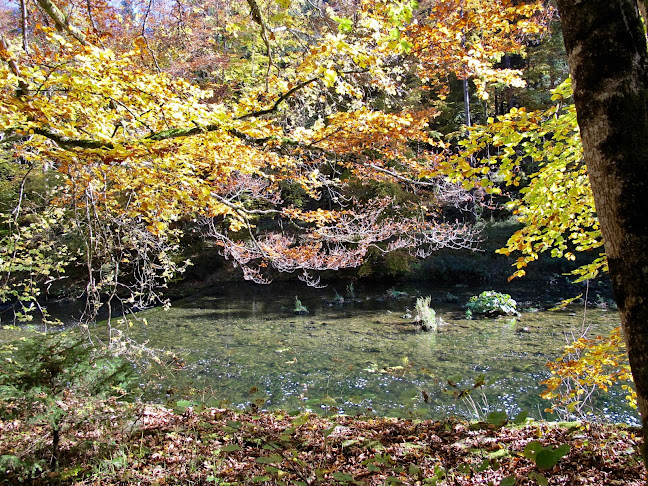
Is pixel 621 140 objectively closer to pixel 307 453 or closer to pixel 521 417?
pixel 521 417

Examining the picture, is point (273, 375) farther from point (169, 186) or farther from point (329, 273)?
point (329, 273)

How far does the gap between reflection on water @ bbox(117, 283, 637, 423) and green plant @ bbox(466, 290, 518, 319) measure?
0.32 metres

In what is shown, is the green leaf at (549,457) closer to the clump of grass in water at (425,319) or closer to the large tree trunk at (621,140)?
the large tree trunk at (621,140)

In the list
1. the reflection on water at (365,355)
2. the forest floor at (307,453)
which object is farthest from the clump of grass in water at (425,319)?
the forest floor at (307,453)

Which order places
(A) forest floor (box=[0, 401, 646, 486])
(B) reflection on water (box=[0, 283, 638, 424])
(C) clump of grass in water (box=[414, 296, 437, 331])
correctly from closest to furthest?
(A) forest floor (box=[0, 401, 646, 486]), (B) reflection on water (box=[0, 283, 638, 424]), (C) clump of grass in water (box=[414, 296, 437, 331])

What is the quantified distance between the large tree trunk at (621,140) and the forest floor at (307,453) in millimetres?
1316

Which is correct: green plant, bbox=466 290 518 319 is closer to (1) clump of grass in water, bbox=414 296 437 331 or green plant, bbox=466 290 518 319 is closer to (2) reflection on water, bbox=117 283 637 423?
(2) reflection on water, bbox=117 283 637 423

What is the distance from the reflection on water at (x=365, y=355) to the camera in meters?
5.07

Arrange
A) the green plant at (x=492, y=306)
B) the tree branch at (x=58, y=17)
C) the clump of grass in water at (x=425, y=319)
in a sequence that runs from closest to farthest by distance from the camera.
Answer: the tree branch at (x=58, y=17) → the clump of grass in water at (x=425, y=319) → the green plant at (x=492, y=306)

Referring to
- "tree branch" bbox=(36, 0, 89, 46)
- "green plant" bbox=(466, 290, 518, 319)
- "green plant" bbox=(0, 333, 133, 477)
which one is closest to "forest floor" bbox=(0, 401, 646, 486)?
"green plant" bbox=(0, 333, 133, 477)

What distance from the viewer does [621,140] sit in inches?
41.2

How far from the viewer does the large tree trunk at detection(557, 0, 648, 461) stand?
101 cm

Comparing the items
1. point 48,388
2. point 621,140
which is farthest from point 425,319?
point 621,140

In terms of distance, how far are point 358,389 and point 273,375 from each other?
144 centimetres
